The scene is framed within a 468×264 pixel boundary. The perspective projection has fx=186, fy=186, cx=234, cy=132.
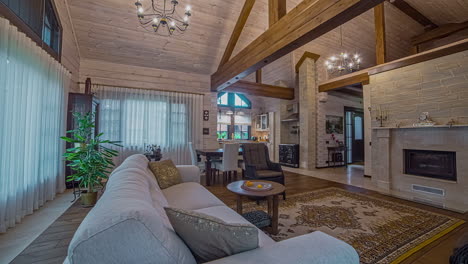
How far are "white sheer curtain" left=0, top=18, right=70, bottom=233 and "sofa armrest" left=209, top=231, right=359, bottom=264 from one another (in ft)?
9.28

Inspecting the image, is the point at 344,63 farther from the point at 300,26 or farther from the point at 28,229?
the point at 28,229

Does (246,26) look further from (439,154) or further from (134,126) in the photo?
(439,154)

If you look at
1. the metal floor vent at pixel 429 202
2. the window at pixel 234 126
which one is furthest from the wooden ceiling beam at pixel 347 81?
the window at pixel 234 126

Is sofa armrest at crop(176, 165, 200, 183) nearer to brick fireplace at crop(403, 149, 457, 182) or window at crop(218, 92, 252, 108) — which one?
brick fireplace at crop(403, 149, 457, 182)

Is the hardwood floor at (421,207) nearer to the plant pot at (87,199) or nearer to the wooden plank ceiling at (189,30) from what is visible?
the plant pot at (87,199)

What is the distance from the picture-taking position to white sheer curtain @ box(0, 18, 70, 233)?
2.01m

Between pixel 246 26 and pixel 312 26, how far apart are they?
3075 mm

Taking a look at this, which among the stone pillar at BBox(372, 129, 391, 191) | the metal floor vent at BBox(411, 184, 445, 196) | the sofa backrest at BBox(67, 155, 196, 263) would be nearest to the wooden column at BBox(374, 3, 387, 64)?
the stone pillar at BBox(372, 129, 391, 191)

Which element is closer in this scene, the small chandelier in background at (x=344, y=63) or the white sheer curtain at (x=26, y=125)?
the white sheer curtain at (x=26, y=125)

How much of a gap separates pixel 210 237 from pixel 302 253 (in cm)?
38

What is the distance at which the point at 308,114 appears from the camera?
21.0ft

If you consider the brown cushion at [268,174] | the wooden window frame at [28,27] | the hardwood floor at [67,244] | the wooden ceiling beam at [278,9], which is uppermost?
the wooden ceiling beam at [278,9]

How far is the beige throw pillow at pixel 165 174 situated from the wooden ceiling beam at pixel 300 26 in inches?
94.0

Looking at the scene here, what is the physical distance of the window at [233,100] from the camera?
9.66 metres
